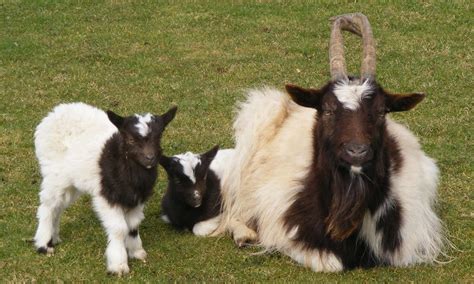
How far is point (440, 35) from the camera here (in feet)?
55.6

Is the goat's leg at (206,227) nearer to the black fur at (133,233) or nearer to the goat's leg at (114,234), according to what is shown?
the black fur at (133,233)

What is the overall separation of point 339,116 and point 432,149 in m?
4.64

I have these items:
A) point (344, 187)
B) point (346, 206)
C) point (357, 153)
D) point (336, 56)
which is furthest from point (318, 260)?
point (336, 56)

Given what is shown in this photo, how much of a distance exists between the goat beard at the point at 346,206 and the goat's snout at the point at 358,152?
248mm

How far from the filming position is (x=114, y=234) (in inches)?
276

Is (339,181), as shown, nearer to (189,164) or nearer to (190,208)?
(189,164)

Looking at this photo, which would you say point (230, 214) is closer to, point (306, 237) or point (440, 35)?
point (306, 237)

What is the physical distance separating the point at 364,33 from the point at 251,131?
162 centimetres

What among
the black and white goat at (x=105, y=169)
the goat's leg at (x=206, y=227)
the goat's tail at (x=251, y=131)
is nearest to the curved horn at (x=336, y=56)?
the goat's tail at (x=251, y=131)

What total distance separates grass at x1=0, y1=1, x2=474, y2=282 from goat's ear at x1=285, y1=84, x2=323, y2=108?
153cm

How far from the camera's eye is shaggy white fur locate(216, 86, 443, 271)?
7.21m

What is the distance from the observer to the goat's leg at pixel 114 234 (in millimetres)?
7031

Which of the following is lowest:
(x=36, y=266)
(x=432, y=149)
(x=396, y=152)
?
(x=432, y=149)

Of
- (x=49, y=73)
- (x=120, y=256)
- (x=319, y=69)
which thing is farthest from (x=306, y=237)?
(x=49, y=73)
